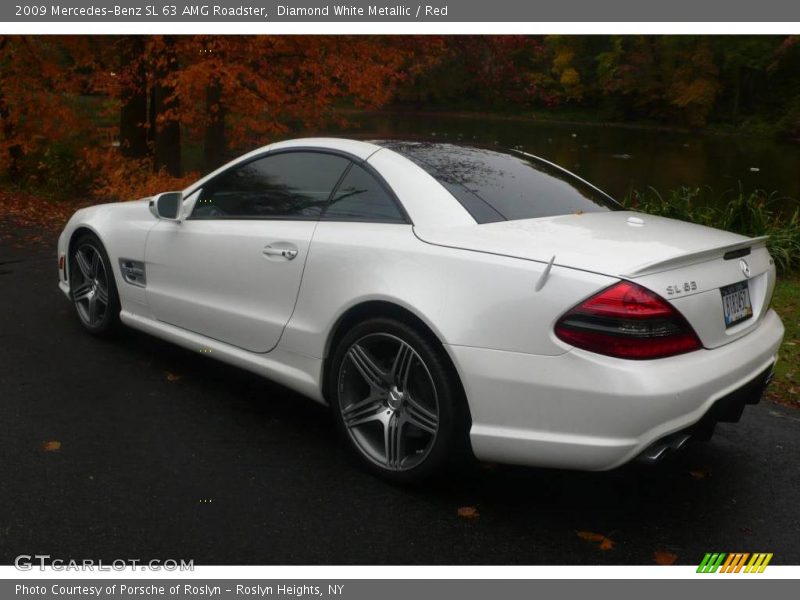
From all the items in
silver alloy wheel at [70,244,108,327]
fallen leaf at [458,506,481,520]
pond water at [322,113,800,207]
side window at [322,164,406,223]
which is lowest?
pond water at [322,113,800,207]

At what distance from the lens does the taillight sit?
310 centimetres

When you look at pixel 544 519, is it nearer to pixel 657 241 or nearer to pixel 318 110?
pixel 657 241

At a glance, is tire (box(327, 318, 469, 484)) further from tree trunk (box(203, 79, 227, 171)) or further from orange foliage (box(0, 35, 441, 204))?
tree trunk (box(203, 79, 227, 171))

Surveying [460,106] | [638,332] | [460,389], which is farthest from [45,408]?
[460,106]

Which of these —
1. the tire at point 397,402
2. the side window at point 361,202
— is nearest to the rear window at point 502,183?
the side window at point 361,202

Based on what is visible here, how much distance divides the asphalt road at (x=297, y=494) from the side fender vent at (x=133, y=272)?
0.68 meters

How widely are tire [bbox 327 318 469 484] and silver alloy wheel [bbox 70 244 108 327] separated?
8.46ft

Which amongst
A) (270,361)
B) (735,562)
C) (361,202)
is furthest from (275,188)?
(735,562)

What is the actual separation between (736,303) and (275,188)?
2.48 meters

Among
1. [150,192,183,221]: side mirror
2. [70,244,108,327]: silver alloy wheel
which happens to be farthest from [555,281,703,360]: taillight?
[70,244,108,327]: silver alloy wheel

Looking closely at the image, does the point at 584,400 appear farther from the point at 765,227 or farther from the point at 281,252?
the point at 765,227

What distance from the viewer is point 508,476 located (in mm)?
3984

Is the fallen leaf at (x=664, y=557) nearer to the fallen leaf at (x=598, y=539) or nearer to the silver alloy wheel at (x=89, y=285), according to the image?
the fallen leaf at (x=598, y=539)

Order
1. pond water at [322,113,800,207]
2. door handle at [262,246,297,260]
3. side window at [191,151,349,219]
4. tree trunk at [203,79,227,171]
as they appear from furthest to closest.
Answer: pond water at [322,113,800,207], tree trunk at [203,79,227,171], side window at [191,151,349,219], door handle at [262,246,297,260]
